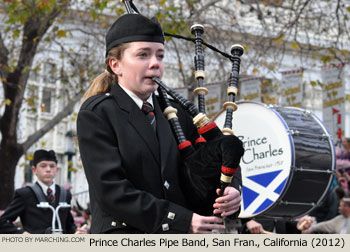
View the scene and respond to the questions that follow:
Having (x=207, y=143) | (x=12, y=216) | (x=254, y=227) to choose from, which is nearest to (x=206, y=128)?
(x=207, y=143)

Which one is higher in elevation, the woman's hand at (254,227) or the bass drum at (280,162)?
the bass drum at (280,162)

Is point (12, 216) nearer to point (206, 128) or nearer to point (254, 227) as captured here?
point (254, 227)

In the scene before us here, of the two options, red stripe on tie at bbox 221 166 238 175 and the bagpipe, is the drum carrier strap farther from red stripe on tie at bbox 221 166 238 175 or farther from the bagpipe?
red stripe on tie at bbox 221 166 238 175

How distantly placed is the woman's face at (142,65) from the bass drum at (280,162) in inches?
178

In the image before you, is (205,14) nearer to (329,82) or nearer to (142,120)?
(329,82)

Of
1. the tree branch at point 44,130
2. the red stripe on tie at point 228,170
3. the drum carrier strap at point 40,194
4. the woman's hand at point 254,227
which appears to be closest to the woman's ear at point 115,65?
the red stripe on tie at point 228,170

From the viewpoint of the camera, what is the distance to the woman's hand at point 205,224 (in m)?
3.40

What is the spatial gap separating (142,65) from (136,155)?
1.42ft

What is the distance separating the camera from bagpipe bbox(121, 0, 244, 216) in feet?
11.2

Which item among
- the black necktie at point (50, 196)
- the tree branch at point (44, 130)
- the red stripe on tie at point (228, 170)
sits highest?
the tree branch at point (44, 130)

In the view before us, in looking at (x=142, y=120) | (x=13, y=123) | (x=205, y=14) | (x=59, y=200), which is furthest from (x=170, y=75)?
(x=142, y=120)

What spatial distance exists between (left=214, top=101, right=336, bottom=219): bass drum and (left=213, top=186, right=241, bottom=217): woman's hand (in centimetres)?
455

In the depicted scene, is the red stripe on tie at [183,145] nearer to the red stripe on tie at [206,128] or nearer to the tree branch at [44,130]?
the red stripe on tie at [206,128]

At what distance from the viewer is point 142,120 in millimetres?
3668
